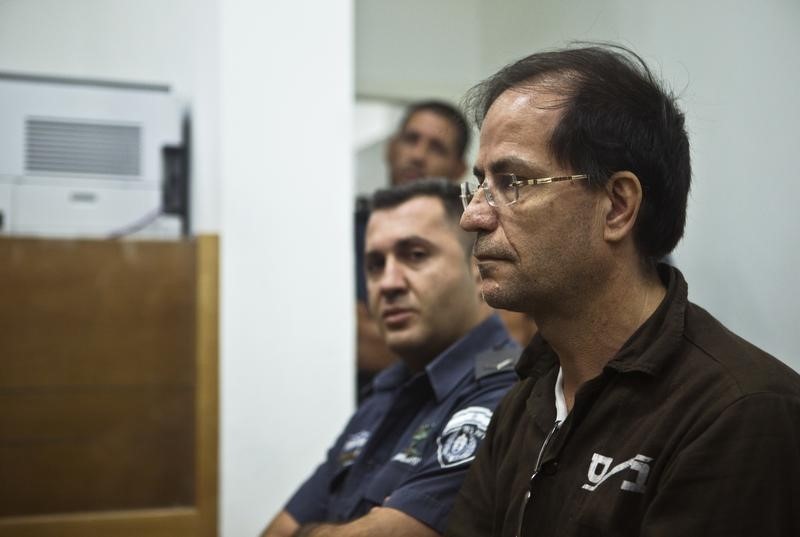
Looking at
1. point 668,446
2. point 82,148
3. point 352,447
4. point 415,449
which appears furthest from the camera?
point 82,148

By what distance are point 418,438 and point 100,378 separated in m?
1.17

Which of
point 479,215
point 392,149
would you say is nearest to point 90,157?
point 392,149

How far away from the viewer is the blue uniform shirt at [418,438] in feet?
4.46

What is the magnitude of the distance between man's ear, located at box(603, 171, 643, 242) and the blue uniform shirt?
1.44 feet

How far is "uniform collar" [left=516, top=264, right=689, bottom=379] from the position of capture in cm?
95

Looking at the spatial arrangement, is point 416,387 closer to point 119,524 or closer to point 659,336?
point 659,336

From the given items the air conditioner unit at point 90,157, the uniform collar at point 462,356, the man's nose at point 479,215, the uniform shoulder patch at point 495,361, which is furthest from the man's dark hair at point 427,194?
the air conditioner unit at point 90,157

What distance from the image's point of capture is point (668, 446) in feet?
2.88

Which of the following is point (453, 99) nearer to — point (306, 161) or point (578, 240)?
point (306, 161)

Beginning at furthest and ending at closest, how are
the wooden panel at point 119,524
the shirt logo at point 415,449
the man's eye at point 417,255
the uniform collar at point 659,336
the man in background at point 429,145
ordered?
1. the man in background at point 429,145
2. the wooden panel at point 119,524
3. the man's eye at point 417,255
4. the shirt logo at point 415,449
5. the uniform collar at point 659,336

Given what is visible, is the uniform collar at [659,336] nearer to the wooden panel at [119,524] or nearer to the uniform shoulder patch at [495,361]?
the uniform shoulder patch at [495,361]

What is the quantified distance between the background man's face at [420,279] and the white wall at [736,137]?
485 millimetres

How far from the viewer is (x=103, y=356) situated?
7.70 feet

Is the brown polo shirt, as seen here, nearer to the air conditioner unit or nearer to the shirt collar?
the shirt collar
